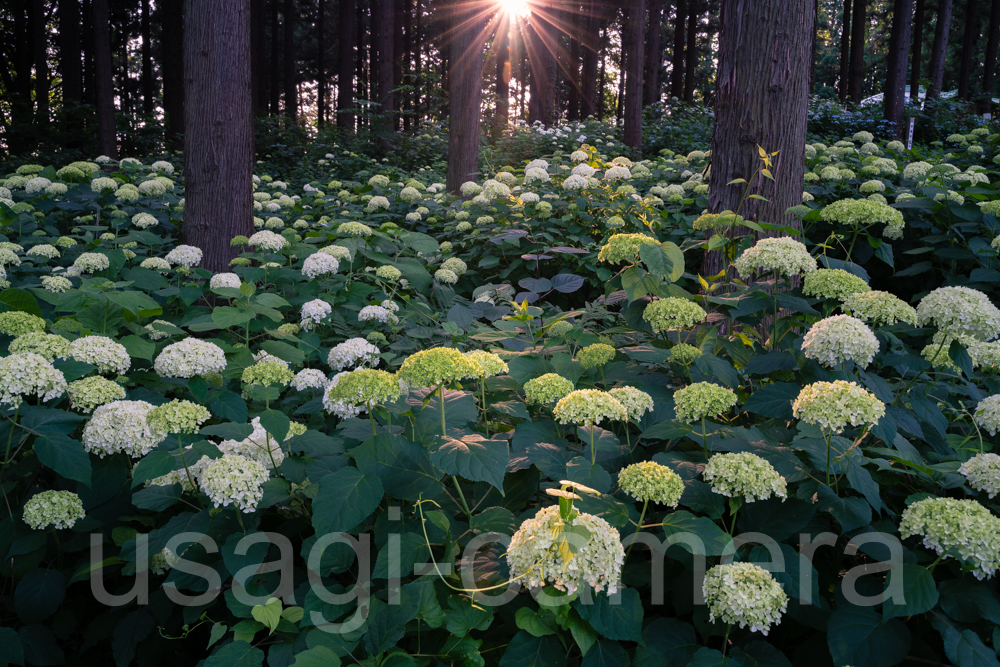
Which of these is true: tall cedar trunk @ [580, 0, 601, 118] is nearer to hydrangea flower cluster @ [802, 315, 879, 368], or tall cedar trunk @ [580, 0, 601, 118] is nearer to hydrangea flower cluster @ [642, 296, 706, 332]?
hydrangea flower cluster @ [642, 296, 706, 332]

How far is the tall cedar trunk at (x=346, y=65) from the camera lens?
61.9 feet

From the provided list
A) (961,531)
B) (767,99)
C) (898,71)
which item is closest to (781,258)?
(961,531)

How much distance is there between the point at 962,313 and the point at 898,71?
52.0 ft

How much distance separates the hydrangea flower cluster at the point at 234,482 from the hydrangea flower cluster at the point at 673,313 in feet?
4.89

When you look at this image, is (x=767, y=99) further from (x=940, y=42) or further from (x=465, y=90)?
(x=940, y=42)

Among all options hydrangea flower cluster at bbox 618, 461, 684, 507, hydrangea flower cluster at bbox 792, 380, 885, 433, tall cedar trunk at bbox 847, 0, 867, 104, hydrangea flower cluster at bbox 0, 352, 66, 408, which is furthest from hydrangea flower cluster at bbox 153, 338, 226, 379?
tall cedar trunk at bbox 847, 0, 867, 104

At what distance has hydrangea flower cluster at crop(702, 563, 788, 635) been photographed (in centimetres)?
130

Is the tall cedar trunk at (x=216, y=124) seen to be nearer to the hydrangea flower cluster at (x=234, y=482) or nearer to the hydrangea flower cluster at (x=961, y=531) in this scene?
the hydrangea flower cluster at (x=234, y=482)

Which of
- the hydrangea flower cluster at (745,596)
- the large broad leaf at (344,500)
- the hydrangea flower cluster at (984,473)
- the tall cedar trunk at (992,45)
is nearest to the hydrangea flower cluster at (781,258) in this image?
the hydrangea flower cluster at (984,473)

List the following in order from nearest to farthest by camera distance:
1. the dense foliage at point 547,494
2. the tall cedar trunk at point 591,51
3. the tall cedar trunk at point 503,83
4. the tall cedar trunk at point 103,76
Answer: the dense foliage at point 547,494, the tall cedar trunk at point 103,76, the tall cedar trunk at point 503,83, the tall cedar trunk at point 591,51

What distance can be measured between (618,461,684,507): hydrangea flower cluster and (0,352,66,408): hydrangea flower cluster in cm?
194

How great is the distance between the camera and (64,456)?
183cm

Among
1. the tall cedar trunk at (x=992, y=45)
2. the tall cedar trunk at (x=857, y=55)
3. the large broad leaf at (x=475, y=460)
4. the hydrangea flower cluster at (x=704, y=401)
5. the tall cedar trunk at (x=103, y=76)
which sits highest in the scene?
the tall cedar trunk at (x=992, y=45)

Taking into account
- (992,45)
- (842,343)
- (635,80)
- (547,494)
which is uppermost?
(992,45)
